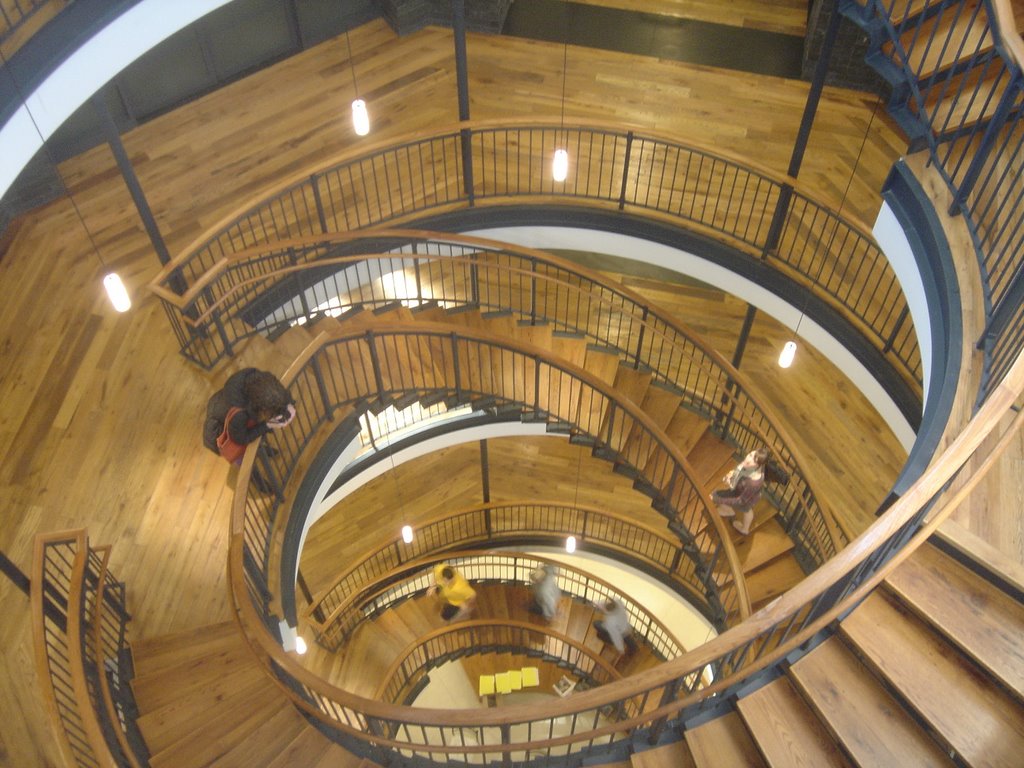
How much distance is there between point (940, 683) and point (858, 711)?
408 mm

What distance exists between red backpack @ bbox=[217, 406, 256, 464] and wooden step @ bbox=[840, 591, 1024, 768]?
4453 millimetres

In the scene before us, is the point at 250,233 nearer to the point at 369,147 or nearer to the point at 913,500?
the point at 369,147

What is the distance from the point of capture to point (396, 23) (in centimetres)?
1134

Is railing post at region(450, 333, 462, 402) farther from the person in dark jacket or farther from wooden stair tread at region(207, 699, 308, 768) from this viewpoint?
wooden stair tread at region(207, 699, 308, 768)

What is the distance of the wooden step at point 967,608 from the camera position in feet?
12.3

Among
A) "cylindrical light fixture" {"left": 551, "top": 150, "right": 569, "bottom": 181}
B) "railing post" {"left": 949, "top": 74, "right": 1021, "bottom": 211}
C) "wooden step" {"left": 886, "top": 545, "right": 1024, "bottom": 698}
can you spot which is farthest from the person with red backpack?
"railing post" {"left": 949, "top": 74, "right": 1021, "bottom": 211}

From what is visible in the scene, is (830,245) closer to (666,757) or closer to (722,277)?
(722,277)

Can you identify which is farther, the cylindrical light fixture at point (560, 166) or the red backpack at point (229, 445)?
the cylindrical light fixture at point (560, 166)

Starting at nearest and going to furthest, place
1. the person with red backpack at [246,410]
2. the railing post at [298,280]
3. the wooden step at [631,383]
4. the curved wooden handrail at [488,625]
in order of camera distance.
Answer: the person with red backpack at [246,410] → the railing post at [298,280] → the wooden step at [631,383] → the curved wooden handrail at [488,625]

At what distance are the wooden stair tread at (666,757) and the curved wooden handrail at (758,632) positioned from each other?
41cm

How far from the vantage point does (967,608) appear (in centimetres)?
395

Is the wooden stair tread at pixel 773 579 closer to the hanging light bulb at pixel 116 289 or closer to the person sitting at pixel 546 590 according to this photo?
the person sitting at pixel 546 590

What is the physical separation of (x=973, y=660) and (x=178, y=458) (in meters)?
6.05

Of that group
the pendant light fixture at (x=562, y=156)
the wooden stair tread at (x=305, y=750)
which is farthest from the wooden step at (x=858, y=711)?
the pendant light fixture at (x=562, y=156)
